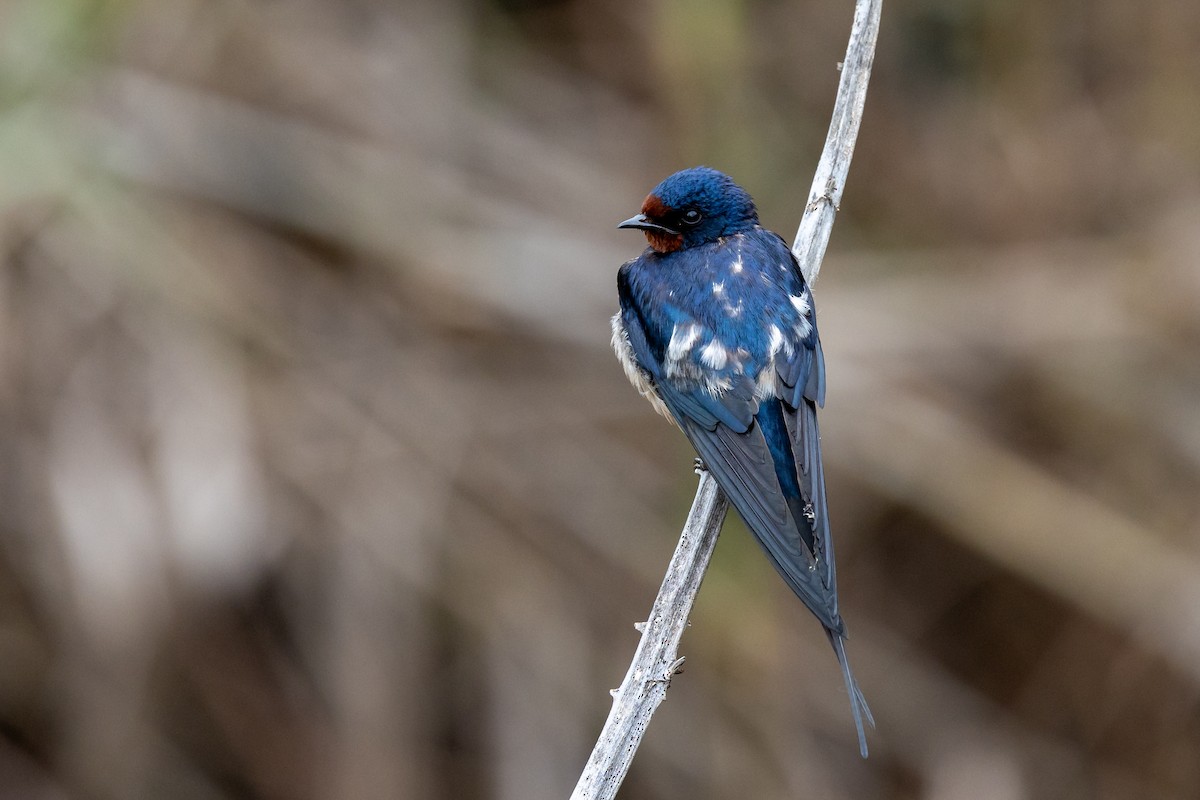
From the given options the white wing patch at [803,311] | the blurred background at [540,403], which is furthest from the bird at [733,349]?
the blurred background at [540,403]

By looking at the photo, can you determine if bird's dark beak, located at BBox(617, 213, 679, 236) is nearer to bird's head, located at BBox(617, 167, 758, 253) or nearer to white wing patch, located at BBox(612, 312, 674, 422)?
bird's head, located at BBox(617, 167, 758, 253)

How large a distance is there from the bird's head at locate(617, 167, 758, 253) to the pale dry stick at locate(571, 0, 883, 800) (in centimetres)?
15

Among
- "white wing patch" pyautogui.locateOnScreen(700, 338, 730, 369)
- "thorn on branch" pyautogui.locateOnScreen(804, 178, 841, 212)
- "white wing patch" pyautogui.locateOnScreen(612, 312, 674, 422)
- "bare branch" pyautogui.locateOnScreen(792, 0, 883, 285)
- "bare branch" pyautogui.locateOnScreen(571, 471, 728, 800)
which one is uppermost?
"bare branch" pyautogui.locateOnScreen(792, 0, 883, 285)

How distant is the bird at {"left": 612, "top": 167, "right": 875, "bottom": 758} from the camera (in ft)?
6.29

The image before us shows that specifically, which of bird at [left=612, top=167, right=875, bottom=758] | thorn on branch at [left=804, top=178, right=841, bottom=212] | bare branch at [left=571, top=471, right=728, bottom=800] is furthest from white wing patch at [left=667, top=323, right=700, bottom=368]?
bare branch at [left=571, top=471, right=728, bottom=800]

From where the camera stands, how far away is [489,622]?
2857mm

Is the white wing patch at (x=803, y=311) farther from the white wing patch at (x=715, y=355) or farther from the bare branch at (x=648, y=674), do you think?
the bare branch at (x=648, y=674)

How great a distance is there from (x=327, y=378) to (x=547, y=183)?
0.75 metres

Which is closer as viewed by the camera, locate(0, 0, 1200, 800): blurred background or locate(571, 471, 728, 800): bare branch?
locate(571, 471, 728, 800): bare branch

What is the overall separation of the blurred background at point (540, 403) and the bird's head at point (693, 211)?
0.38 metres

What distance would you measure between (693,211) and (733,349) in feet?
0.91

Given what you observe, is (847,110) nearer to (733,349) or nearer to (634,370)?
(733,349)

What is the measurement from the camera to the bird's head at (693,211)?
220cm

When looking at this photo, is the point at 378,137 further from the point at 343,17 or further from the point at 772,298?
the point at 772,298
